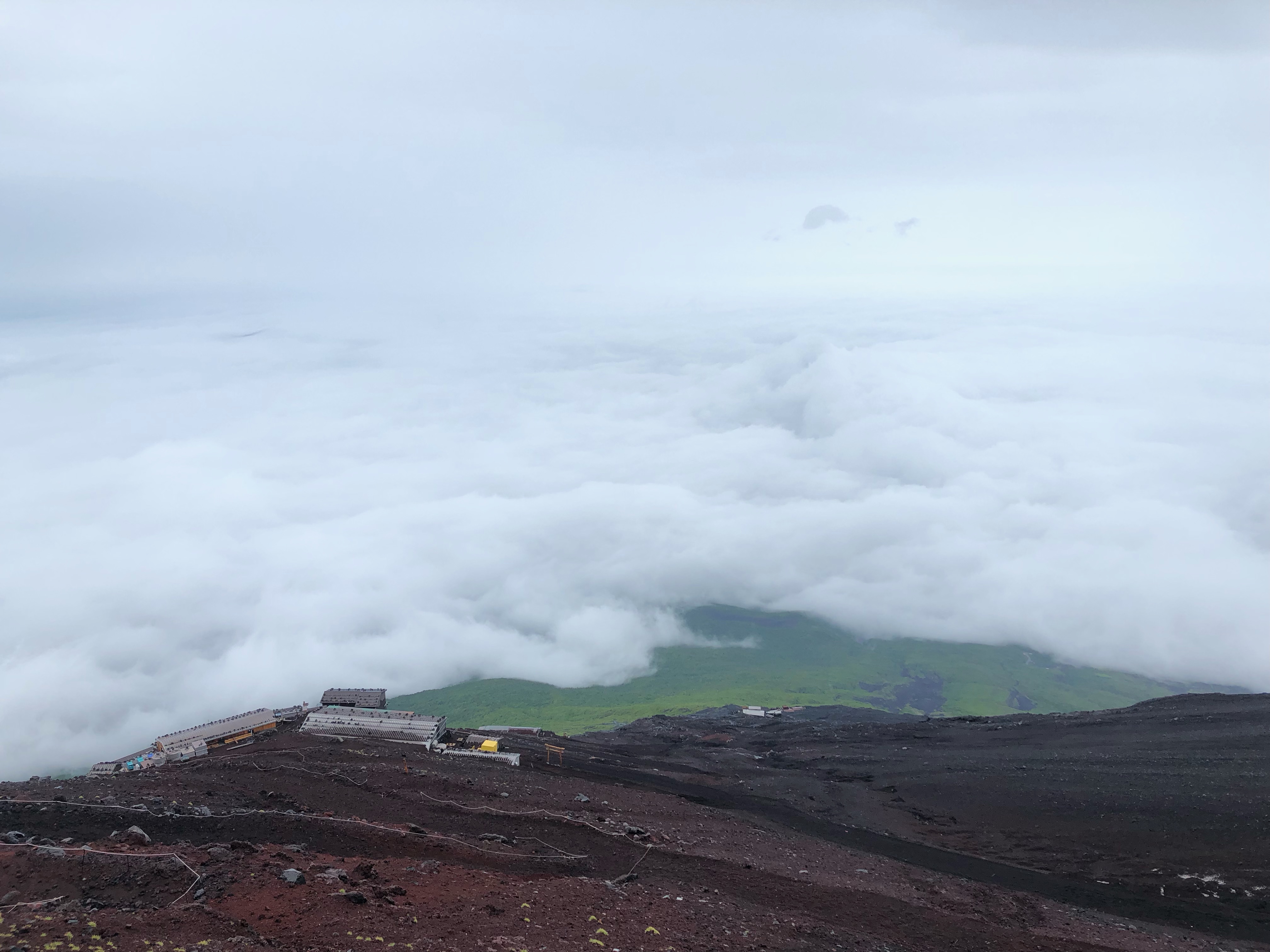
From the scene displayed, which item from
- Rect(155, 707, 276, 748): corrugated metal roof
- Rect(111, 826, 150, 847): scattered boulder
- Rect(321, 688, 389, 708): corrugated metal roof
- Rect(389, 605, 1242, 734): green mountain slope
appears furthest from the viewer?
Rect(389, 605, 1242, 734): green mountain slope

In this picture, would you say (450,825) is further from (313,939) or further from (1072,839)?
(1072,839)

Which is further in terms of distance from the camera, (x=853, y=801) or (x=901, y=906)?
(x=853, y=801)

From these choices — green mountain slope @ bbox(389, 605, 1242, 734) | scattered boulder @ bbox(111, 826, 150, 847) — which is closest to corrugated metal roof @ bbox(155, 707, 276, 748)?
scattered boulder @ bbox(111, 826, 150, 847)

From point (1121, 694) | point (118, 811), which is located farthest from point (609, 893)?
point (1121, 694)

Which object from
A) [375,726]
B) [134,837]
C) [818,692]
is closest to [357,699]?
[375,726]

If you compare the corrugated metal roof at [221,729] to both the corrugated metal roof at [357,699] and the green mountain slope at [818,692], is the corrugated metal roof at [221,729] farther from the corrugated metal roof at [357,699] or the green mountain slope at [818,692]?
the green mountain slope at [818,692]

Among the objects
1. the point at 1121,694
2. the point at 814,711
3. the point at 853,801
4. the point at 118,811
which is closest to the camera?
the point at 118,811

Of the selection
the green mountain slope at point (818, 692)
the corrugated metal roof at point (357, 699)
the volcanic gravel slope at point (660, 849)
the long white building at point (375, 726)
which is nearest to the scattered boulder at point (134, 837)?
the volcanic gravel slope at point (660, 849)

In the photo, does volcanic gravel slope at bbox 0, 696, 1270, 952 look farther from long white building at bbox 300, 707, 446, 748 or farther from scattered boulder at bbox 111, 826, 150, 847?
long white building at bbox 300, 707, 446, 748
